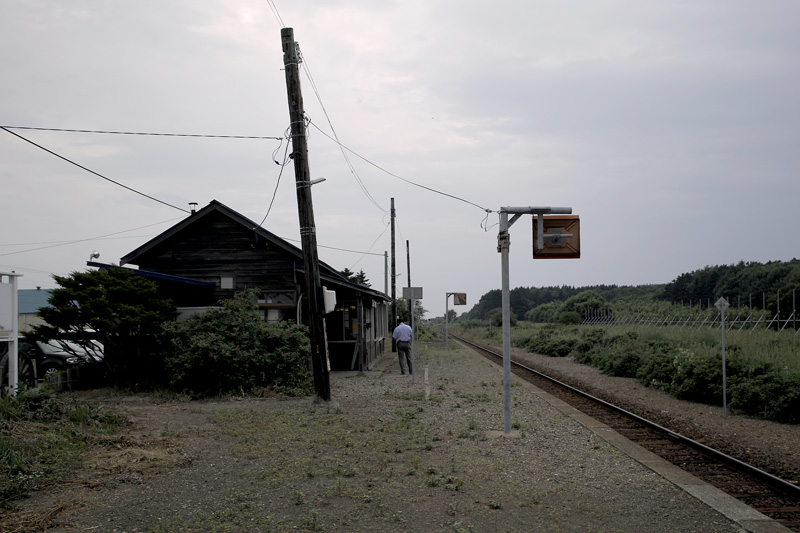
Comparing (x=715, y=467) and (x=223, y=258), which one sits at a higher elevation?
(x=223, y=258)

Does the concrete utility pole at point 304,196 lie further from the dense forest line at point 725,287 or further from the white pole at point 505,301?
the dense forest line at point 725,287

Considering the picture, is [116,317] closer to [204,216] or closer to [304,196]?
[204,216]

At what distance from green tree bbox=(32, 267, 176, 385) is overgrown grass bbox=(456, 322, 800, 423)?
1303 cm

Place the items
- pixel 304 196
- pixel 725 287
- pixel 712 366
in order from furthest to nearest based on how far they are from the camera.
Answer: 1. pixel 725 287
2. pixel 712 366
3. pixel 304 196

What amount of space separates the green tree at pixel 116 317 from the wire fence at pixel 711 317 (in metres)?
23.5

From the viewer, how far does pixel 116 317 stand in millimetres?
14758

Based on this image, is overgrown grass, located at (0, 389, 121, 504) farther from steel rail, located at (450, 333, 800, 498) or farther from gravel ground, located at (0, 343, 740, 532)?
steel rail, located at (450, 333, 800, 498)

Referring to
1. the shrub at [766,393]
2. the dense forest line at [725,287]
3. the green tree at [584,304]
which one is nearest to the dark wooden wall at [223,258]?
the shrub at [766,393]

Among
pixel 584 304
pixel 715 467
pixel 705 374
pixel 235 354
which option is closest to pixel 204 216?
pixel 235 354

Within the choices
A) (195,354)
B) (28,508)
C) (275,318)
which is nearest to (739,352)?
(275,318)

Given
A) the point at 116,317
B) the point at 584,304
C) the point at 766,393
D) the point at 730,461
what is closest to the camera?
the point at 730,461

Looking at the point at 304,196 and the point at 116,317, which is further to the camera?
the point at 116,317

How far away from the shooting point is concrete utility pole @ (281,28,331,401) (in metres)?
12.9

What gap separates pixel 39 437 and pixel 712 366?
13.8m
